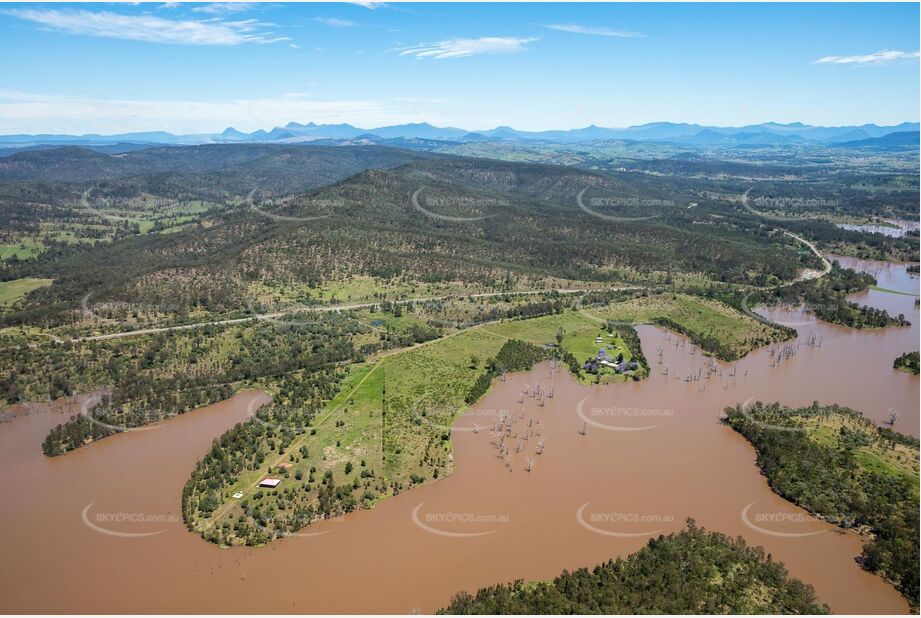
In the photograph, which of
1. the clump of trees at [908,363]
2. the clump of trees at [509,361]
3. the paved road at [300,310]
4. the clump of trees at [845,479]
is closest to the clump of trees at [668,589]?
the clump of trees at [845,479]

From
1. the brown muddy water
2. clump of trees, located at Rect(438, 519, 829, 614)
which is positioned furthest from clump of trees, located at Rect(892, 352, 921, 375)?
clump of trees, located at Rect(438, 519, 829, 614)

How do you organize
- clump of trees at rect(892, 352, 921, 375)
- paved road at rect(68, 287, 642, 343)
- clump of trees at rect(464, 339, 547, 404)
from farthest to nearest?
paved road at rect(68, 287, 642, 343) → clump of trees at rect(892, 352, 921, 375) → clump of trees at rect(464, 339, 547, 404)

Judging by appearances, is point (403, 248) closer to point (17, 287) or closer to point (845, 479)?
point (17, 287)

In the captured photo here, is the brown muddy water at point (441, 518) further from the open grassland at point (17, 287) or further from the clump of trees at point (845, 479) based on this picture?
the open grassland at point (17, 287)

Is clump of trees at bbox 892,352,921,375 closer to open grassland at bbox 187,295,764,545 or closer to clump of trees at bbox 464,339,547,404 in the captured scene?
open grassland at bbox 187,295,764,545

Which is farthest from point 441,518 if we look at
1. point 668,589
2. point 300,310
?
point 300,310

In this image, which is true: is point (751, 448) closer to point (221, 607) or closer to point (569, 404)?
point (569, 404)
